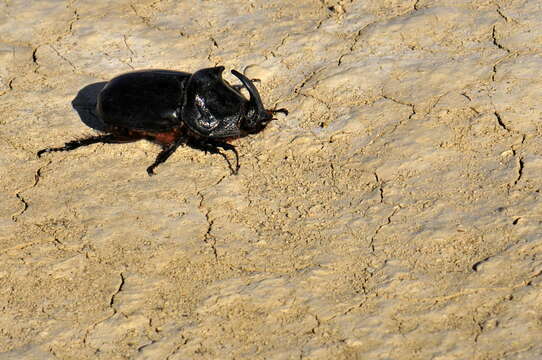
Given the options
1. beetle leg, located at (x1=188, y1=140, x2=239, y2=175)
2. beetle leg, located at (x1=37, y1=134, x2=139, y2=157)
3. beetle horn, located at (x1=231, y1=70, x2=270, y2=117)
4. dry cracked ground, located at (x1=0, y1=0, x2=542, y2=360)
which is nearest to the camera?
dry cracked ground, located at (x1=0, y1=0, x2=542, y2=360)

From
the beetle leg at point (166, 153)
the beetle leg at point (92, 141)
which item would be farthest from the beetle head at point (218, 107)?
the beetle leg at point (92, 141)

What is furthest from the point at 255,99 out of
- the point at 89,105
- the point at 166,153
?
the point at 89,105

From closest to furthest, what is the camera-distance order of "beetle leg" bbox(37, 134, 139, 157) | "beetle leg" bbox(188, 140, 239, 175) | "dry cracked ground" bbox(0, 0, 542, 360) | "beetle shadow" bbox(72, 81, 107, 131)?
"dry cracked ground" bbox(0, 0, 542, 360), "beetle leg" bbox(188, 140, 239, 175), "beetle leg" bbox(37, 134, 139, 157), "beetle shadow" bbox(72, 81, 107, 131)

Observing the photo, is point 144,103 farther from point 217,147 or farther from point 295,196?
point 295,196

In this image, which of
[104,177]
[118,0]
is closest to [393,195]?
[104,177]

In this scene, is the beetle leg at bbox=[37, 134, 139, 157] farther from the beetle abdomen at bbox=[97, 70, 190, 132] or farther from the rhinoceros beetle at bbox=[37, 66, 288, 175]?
the beetle abdomen at bbox=[97, 70, 190, 132]

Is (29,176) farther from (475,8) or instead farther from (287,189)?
(475,8)

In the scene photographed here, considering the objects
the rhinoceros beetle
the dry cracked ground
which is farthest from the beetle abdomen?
the dry cracked ground
